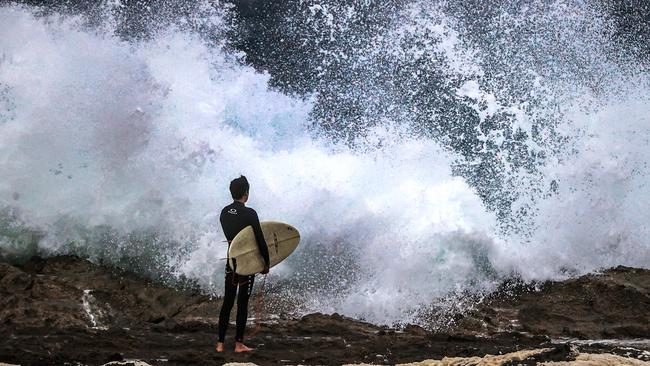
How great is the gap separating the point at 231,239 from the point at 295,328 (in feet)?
4.11

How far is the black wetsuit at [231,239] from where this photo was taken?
13.8ft

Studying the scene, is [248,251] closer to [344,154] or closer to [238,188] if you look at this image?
[238,188]

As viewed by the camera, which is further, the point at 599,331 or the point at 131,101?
the point at 131,101

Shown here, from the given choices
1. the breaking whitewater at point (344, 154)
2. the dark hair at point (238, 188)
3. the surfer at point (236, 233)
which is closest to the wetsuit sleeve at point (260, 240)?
the surfer at point (236, 233)

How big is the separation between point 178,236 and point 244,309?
245cm

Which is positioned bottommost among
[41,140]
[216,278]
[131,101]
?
[216,278]

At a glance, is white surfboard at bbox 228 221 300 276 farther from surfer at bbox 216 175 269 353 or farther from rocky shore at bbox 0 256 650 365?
rocky shore at bbox 0 256 650 365

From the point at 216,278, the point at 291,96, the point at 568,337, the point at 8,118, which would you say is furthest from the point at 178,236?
the point at 568,337

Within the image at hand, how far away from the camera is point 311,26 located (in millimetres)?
10461

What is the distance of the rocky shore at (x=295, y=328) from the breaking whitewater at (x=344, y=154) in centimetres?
32

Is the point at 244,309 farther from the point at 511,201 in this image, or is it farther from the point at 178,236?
the point at 511,201

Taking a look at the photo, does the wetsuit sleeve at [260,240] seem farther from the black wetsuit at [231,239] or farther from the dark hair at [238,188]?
the dark hair at [238,188]

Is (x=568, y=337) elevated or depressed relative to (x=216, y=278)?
depressed

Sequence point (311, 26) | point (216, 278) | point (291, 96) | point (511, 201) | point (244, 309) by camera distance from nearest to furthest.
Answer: point (244, 309), point (216, 278), point (511, 201), point (291, 96), point (311, 26)
